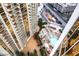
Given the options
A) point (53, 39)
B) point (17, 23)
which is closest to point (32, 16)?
point (17, 23)

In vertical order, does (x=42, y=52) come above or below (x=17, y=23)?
below

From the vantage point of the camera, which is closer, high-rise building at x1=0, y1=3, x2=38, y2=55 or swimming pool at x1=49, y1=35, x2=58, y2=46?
high-rise building at x1=0, y1=3, x2=38, y2=55

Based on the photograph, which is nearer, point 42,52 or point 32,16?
point 32,16

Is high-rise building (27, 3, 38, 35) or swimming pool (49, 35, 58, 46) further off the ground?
high-rise building (27, 3, 38, 35)

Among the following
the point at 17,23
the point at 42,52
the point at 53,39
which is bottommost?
the point at 42,52

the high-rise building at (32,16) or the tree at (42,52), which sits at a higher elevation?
the high-rise building at (32,16)

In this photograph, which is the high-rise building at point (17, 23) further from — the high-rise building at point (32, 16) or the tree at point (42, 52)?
the tree at point (42, 52)

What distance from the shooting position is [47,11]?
81.4 inches

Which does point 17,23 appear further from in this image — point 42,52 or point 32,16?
point 42,52

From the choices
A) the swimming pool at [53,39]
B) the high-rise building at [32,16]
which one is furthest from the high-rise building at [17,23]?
the swimming pool at [53,39]

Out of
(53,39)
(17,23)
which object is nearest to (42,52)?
(53,39)

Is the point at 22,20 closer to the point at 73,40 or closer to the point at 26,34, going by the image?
the point at 26,34

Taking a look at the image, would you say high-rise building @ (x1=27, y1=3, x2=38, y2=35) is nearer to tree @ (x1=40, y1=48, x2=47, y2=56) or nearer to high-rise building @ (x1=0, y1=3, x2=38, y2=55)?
high-rise building @ (x1=0, y1=3, x2=38, y2=55)

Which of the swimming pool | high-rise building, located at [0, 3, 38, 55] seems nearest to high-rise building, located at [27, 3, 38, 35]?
high-rise building, located at [0, 3, 38, 55]
